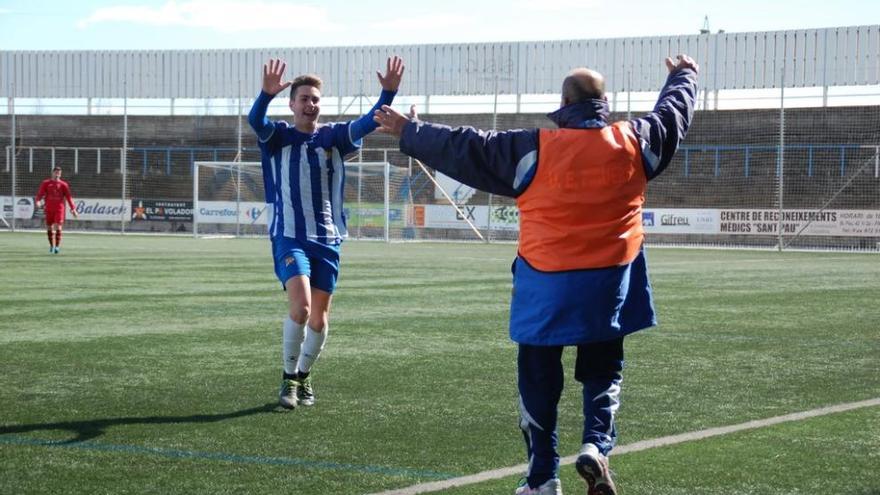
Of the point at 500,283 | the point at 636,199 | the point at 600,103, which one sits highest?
the point at 600,103

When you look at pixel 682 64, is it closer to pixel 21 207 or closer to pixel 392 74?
pixel 392 74

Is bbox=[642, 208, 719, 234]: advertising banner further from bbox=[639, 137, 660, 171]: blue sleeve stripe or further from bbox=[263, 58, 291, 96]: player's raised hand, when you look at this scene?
bbox=[639, 137, 660, 171]: blue sleeve stripe

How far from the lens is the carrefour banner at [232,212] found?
137 feet

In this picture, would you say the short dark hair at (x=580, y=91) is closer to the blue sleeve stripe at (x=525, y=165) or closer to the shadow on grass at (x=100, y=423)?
the blue sleeve stripe at (x=525, y=165)

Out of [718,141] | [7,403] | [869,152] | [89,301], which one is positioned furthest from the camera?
[718,141]

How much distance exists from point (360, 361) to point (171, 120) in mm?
45277

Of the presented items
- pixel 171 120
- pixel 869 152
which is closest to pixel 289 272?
pixel 869 152

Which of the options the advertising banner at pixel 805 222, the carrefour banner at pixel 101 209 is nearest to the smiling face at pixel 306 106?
the advertising banner at pixel 805 222

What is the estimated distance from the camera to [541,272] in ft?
15.6

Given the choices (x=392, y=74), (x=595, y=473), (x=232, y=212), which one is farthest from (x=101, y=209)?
(x=595, y=473)

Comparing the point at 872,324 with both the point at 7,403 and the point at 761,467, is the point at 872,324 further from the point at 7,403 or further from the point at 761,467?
the point at 7,403

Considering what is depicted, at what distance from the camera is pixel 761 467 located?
17.9ft

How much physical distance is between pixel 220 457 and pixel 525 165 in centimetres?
196

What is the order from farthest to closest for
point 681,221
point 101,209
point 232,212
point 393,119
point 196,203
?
point 101,209, point 232,212, point 196,203, point 681,221, point 393,119
